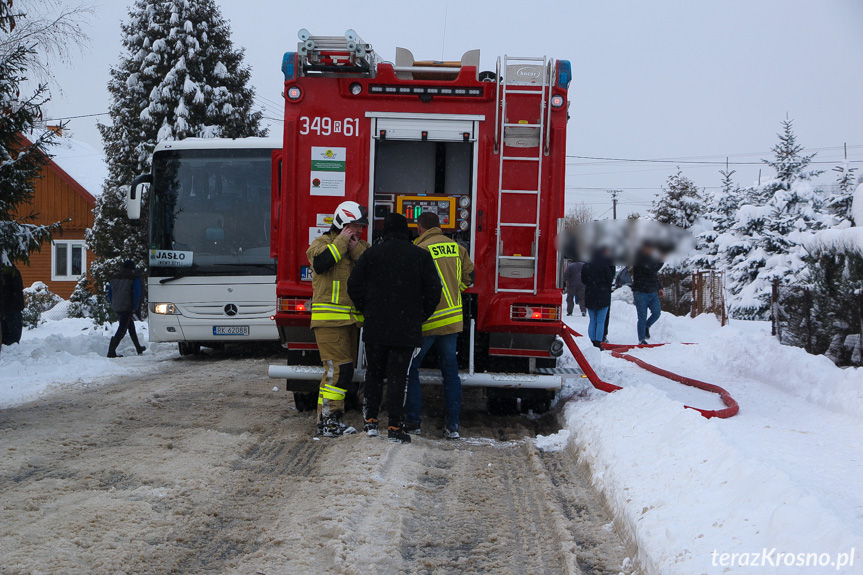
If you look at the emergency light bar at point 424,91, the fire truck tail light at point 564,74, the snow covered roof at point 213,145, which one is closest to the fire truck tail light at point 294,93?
the emergency light bar at point 424,91

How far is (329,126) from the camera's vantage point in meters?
7.47

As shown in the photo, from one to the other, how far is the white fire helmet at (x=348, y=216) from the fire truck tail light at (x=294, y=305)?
85 cm

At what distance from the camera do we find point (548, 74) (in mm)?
7320

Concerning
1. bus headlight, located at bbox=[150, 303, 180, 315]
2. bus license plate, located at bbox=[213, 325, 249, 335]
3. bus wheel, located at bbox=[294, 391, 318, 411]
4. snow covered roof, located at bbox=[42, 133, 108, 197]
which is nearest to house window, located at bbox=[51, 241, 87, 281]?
snow covered roof, located at bbox=[42, 133, 108, 197]

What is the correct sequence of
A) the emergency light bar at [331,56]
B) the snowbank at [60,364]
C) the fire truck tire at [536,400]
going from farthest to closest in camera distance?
the snowbank at [60,364] < the fire truck tire at [536,400] < the emergency light bar at [331,56]

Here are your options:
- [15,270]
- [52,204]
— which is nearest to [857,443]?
[15,270]

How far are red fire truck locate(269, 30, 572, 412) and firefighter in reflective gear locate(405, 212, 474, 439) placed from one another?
0.28 metres

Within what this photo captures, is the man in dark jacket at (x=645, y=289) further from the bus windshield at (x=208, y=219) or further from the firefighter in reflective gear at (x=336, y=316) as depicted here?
the firefighter in reflective gear at (x=336, y=316)

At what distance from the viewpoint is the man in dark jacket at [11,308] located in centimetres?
1350

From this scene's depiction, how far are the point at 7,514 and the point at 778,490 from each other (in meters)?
4.19

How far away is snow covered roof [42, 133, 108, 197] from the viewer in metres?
38.6

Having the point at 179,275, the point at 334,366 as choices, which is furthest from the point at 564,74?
the point at 179,275

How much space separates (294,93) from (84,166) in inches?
1562

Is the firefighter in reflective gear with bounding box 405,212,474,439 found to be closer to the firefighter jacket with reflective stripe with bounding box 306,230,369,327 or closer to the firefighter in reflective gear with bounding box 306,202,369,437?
the firefighter in reflective gear with bounding box 306,202,369,437
